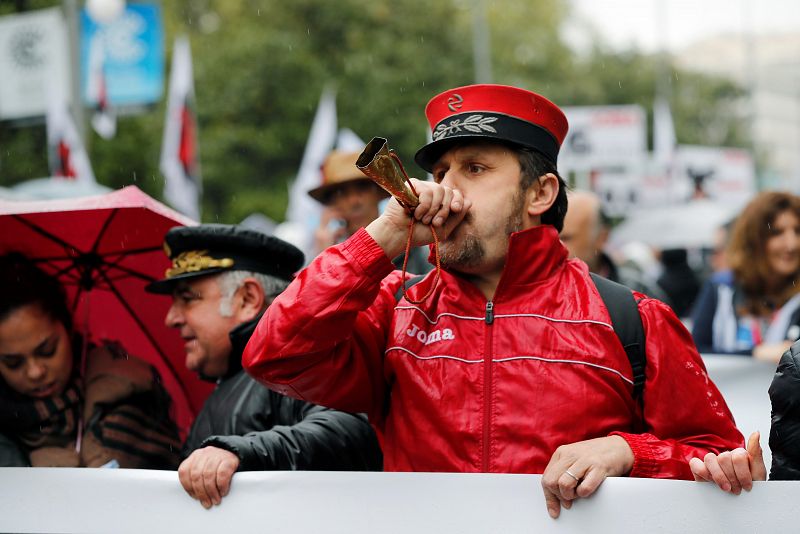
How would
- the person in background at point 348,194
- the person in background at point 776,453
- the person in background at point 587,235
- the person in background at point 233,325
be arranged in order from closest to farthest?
the person in background at point 776,453
the person in background at point 233,325
the person in background at point 348,194
the person in background at point 587,235

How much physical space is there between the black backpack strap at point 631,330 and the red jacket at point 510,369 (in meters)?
0.02

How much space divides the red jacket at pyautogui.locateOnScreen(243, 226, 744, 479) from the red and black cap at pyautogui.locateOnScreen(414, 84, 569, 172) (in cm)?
29

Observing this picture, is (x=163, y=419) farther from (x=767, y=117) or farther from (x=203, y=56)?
(x=767, y=117)

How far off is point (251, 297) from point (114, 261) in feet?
2.15

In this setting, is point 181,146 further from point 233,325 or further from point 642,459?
point 642,459

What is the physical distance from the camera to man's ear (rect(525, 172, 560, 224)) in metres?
3.09

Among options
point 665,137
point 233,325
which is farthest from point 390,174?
point 665,137

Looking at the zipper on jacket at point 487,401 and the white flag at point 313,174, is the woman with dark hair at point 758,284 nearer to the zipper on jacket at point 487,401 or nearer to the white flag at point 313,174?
the zipper on jacket at point 487,401

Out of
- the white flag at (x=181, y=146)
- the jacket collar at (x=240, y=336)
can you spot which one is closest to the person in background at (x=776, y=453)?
the jacket collar at (x=240, y=336)

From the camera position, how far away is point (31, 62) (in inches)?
499

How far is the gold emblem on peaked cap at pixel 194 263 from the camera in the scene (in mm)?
3768

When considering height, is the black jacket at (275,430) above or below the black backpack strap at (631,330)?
below

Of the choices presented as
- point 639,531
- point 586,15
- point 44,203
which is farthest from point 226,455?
point 586,15

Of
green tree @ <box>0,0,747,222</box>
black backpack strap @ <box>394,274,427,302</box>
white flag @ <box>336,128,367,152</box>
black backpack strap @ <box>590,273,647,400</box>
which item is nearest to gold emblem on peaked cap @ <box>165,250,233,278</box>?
black backpack strap @ <box>394,274,427,302</box>
